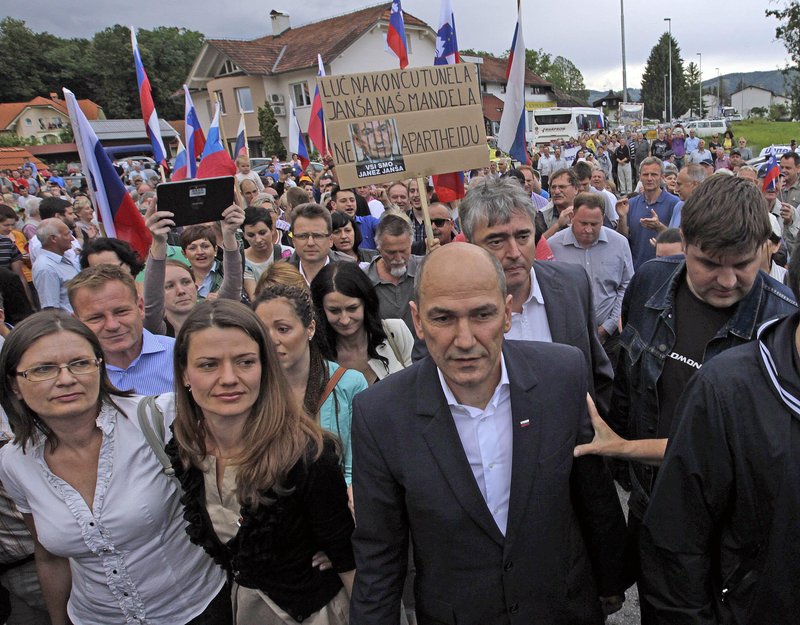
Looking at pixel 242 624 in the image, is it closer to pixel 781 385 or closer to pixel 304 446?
pixel 304 446

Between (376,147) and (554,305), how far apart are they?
7.64 ft

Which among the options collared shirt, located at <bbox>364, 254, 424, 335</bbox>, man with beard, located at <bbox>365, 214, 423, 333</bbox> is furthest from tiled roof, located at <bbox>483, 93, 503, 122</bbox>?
collared shirt, located at <bbox>364, 254, 424, 335</bbox>

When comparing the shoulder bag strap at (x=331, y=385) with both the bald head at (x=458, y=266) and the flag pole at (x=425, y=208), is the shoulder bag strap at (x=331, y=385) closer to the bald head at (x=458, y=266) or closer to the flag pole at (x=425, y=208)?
the bald head at (x=458, y=266)

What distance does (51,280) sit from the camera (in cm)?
605

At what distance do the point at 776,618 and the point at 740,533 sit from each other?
218 mm

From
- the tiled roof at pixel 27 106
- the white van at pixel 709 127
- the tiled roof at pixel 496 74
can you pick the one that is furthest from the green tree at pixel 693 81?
the tiled roof at pixel 27 106

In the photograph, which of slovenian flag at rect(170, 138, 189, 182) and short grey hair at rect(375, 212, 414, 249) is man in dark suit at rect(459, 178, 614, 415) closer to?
short grey hair at rect(375, 212, 414, 249)

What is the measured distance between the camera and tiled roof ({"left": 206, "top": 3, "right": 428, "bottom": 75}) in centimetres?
3694

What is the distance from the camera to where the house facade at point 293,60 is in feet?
123

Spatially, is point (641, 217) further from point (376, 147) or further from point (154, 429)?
point (154, 429)

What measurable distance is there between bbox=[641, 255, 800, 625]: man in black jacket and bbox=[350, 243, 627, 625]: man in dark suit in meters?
0.27

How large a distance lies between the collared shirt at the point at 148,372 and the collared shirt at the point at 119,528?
29.5 inches

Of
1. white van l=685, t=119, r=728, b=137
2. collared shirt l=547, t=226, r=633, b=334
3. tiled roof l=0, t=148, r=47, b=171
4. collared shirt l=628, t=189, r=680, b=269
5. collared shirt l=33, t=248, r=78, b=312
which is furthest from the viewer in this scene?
white van l=685, t=119, r=728, b=137

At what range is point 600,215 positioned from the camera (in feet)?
15.8
